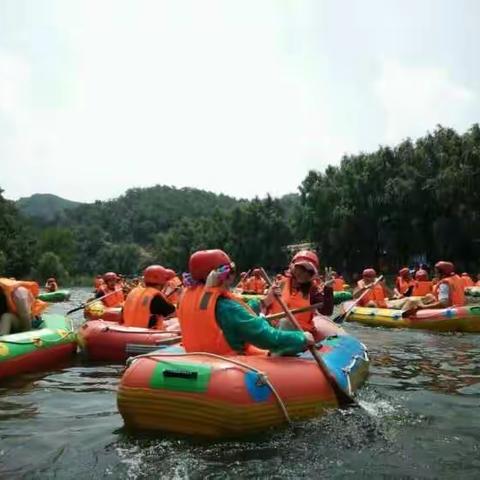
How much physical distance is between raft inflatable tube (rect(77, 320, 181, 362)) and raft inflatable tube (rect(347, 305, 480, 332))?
5952mm

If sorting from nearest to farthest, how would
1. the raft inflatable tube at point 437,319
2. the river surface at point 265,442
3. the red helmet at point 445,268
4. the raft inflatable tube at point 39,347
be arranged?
the river surface at point 265,442 → the raft inflatable tube at point 39,347 → the raft inflatable tube at point 437,319 → the red helmet at point 445,268

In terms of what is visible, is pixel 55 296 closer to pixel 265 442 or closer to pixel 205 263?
pixel 205 263

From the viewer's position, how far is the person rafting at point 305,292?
286 inches

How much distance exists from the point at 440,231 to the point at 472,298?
37.5ft

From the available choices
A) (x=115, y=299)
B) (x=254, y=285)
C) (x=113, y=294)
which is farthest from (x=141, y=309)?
(x=254, y=285)

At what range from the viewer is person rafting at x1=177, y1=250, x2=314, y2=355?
538cm

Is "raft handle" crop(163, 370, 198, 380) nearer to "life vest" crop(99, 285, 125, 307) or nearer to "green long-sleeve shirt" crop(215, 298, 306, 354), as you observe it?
"green long-sleeve shirt" crop(215, 298, 306, 354)

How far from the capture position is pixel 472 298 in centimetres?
2386

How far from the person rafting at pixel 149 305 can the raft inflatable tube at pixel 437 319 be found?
231 inches

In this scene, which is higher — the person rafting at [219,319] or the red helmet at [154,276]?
the red helmet at [154,276]

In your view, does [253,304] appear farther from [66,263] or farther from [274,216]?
[66,263]

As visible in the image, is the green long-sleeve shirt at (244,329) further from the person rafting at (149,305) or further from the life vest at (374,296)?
the life vest at (374,296)

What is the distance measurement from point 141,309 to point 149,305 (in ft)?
0.47

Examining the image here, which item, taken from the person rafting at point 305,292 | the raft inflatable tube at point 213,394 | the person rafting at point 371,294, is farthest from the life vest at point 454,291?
the raft inflatable tube at point 213,394
